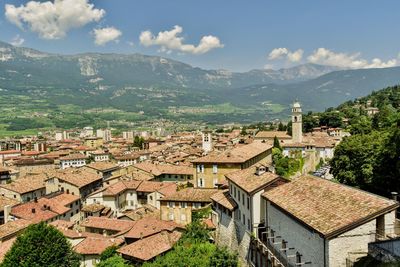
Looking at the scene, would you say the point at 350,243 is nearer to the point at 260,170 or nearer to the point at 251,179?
the point at 251,179

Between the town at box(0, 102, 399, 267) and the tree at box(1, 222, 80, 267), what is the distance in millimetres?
4919

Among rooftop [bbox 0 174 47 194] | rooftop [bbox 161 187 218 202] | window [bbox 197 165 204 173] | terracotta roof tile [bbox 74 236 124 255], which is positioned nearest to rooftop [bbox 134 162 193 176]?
rooftop [bbox 0 174 47 194]

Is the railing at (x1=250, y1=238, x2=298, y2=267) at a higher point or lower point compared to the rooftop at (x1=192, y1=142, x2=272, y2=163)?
lower

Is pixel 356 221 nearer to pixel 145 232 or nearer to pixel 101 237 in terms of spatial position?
pixel 145 232

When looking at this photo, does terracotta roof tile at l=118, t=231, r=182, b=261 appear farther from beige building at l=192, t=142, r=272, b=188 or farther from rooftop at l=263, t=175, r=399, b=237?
rooftop at l=263, t=175, r=399, b=237

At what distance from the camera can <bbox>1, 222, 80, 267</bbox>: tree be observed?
38312mm

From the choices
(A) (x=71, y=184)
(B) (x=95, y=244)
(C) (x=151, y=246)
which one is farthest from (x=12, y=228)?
(A) (x=71, y=184)

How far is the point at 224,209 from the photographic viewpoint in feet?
123

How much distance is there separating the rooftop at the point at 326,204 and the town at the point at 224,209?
0.18ft

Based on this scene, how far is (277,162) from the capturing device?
216ft

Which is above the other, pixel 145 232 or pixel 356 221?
pixel 356 221

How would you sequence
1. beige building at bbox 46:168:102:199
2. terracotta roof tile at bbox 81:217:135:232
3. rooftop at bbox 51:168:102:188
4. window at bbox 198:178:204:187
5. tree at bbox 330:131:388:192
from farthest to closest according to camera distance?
1. rooftop at bbox 51:168:102:188
2. beige building at bbox 46:168:102:199
3. window at bbox 198:178:204:187
4. terracotta roof tile at bbox 81:217:135:232
5. tree at bbox 330:131:388:192

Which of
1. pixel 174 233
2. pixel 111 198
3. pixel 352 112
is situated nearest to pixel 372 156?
pixel 174 233

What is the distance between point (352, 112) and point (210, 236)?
111 m
